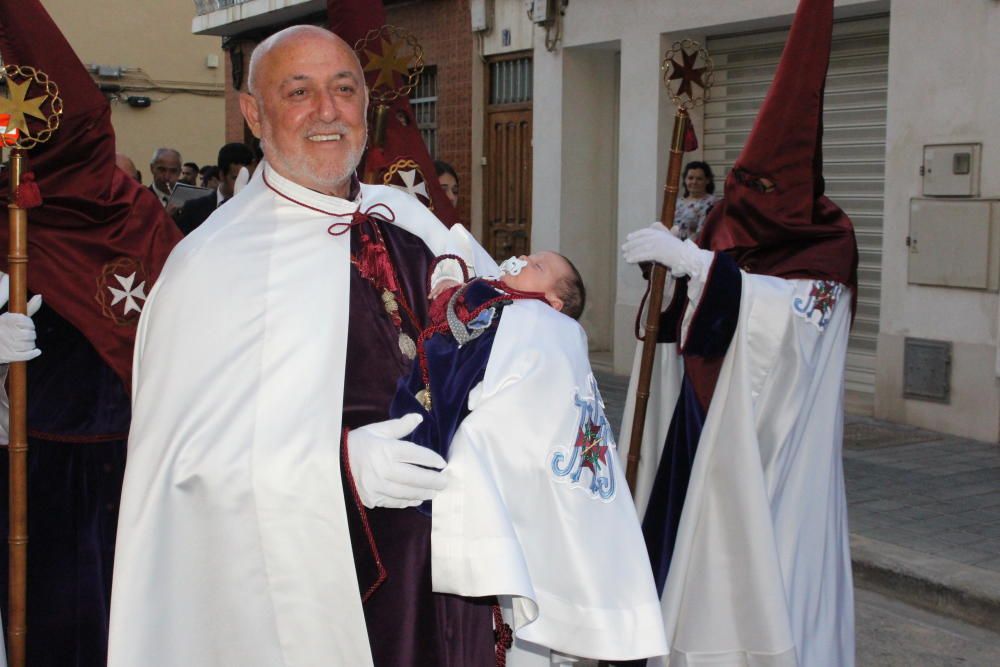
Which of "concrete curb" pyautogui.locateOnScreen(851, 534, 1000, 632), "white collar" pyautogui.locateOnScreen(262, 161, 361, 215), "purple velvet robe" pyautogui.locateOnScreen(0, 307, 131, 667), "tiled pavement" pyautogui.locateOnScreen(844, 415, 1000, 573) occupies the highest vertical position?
"white collar" pyautogui.locateOnScreen(262, 161, 361, 215)

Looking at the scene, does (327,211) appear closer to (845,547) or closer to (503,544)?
(503,544)

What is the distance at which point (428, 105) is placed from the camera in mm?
14914

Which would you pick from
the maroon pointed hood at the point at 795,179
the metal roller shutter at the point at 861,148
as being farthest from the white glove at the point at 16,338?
the metal roller shutter at the point at 861,148

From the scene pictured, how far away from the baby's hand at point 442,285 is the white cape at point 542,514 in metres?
0.28

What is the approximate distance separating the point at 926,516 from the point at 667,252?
3.30 meters

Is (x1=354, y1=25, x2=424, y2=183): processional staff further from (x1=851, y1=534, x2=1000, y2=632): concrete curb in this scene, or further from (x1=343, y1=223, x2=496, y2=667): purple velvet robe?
(x1=851, y1=534, x2=1000, y2=632): concrete curb

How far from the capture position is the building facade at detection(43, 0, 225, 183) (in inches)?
963

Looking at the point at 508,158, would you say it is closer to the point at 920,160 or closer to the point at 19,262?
the point at 920,160

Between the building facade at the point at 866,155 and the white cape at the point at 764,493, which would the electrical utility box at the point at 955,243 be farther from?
the white cape at the point at 764,493

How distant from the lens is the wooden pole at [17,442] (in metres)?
3.48

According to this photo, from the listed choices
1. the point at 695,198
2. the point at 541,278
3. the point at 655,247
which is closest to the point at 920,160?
the point at 695,198

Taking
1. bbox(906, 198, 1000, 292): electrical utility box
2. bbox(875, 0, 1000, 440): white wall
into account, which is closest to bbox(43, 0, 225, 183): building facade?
bbox(875, 0, 1000, 440): white wall

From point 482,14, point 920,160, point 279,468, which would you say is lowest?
point 279,468

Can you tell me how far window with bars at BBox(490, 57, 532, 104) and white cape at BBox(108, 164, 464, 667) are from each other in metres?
10.9
